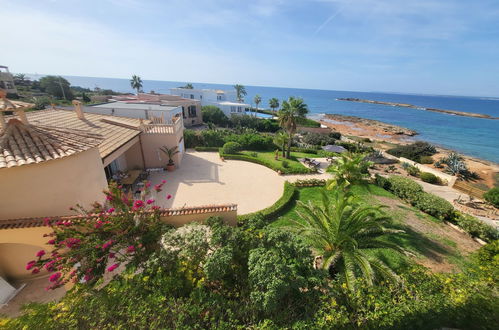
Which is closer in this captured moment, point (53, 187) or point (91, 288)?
point (91, 288)

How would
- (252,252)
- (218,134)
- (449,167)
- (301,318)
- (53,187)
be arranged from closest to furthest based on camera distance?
(301,318) < (252,252) < (53,187) < (218,134) < (449,167)

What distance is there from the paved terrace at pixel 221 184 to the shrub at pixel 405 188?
5.90 metres

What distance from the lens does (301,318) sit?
15.1ft

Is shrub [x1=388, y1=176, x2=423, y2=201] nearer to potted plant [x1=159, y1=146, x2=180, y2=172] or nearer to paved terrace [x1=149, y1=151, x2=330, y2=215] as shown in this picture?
paved terrace [x1=149, y1=151, x2=330, y2=215]

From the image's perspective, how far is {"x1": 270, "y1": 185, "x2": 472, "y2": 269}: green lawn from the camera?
981 cm

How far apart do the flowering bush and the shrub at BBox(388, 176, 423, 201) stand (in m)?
18.4

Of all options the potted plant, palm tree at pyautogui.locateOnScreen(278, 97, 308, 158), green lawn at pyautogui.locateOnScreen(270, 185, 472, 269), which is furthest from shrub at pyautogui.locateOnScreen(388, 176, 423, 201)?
the potted plant

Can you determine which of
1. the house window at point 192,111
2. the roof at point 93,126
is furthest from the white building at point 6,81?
the roof at point 93,126

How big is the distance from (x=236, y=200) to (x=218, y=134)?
1489 centimetres

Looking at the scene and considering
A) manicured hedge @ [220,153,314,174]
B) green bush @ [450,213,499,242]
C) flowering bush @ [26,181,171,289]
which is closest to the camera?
flowering bush @ [26,181,171,289]

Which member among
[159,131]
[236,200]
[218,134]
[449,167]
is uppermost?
[159,131]

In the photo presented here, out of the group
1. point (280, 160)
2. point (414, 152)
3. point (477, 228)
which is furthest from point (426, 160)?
point (280, 160)

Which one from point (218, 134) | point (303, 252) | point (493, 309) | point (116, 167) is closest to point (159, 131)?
point (116, 167)

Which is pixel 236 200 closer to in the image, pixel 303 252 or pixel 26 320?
pixel 303 252
